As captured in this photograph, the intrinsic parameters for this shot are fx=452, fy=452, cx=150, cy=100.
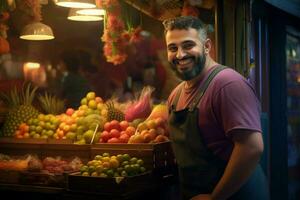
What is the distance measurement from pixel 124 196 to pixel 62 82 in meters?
2.71

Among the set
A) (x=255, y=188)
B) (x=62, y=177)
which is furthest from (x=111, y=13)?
(x=255, y=188)

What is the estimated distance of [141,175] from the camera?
3750 mm

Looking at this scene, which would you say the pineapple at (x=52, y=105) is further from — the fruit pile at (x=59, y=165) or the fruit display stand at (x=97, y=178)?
the fruit pile at (x=59, y=165)

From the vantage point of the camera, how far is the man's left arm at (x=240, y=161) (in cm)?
283

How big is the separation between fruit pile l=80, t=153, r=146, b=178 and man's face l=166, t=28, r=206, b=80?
98cm

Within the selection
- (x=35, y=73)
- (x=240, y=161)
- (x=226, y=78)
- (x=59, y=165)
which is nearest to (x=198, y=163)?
(x=240, y=161)

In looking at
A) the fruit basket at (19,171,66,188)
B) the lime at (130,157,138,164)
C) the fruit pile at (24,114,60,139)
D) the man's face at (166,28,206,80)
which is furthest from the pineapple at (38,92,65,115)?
the man's face at (166,28,206,80)

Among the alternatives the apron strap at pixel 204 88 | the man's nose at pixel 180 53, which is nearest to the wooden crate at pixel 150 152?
the apron strap at pixel 204 88

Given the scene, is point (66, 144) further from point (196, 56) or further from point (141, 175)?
point (196, 56)

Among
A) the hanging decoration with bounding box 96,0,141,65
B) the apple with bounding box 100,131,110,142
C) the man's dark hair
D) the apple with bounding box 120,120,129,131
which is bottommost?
the apple with bounding box 100,131,110,142

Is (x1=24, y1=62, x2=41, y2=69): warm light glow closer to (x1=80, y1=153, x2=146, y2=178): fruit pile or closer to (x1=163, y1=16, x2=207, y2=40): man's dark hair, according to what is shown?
(x1=80, y1=153, x2=146, y2=178): fruit pile

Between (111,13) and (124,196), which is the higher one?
(111,13)

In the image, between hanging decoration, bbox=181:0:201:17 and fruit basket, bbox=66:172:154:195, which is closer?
fruit basket, bbox=66:172:154:195

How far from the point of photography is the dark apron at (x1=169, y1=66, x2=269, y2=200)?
314 centimetres
